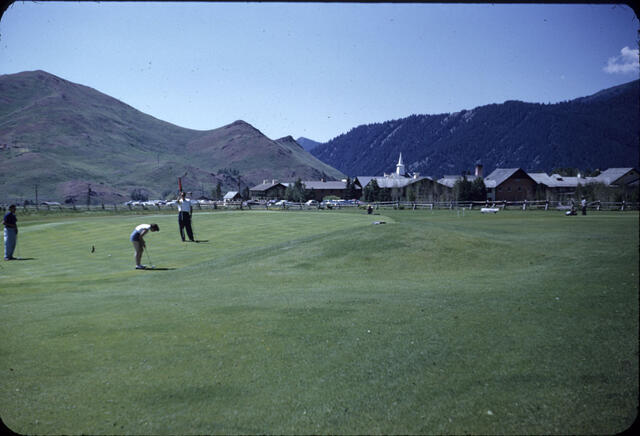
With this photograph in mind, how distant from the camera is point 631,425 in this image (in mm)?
3119

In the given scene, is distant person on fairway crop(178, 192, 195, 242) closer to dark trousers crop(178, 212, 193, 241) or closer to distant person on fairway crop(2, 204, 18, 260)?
dark trousers crop(178, 212, 193, 241)

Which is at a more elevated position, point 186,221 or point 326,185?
point 326,185

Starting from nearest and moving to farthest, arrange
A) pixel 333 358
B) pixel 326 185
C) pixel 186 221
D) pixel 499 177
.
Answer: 1. pixel 333 358
2. pixel 186 221
3. pixel 499 177
4. pixel 326 185

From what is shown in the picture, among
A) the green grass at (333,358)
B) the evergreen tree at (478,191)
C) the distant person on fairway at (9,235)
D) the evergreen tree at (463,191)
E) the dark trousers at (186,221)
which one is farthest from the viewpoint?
Result: the evergreen tree at (463,191)

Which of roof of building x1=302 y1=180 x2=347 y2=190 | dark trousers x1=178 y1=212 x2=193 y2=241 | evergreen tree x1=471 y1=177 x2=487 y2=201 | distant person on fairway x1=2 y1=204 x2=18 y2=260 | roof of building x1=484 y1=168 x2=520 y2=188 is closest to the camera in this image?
distant person on fairway x1=2 y1=204 x2=18 y2=260

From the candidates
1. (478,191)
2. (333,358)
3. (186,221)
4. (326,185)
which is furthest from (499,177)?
(333,358)

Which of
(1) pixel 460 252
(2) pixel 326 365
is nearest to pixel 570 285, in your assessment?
(2) pixel 326 365

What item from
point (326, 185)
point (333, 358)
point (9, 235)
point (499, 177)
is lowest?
point (333, 358)

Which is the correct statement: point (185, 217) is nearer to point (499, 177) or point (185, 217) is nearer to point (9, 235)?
point (9, 235)

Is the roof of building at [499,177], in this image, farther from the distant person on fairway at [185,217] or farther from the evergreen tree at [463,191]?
the distant person on fairway at [185,217]

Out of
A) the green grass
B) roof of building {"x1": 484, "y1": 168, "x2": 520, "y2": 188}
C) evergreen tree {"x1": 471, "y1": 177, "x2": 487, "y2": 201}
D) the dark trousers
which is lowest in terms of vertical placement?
the green grass

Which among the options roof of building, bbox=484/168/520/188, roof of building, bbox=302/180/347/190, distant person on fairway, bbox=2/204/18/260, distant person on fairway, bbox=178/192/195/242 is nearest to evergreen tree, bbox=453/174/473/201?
roof of building, bbox=484/168/520/188

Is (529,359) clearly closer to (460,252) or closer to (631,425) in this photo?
(631,425)

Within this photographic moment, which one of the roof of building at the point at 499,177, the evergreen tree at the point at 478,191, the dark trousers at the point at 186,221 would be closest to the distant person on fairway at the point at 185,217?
the dark trousers at the point at 186,221
